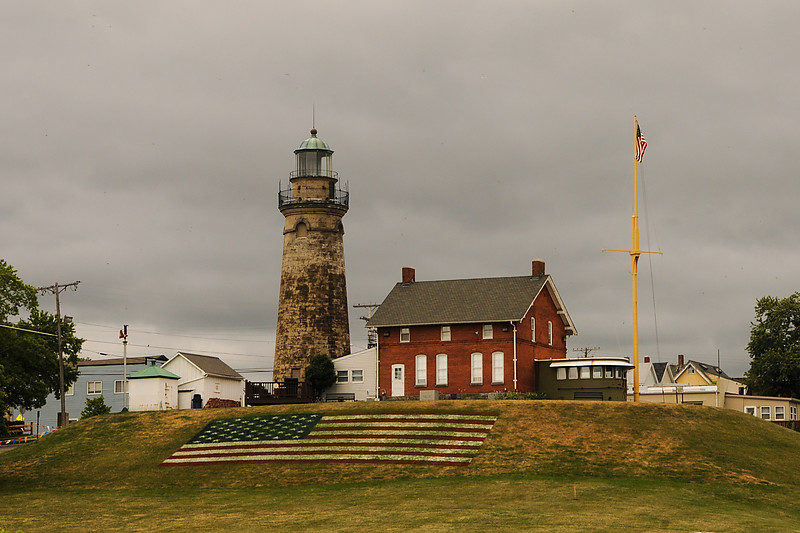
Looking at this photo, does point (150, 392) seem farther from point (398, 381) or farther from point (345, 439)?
point (345, 439)

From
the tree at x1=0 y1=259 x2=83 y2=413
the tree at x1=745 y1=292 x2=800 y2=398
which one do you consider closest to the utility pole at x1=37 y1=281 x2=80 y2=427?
the tree at x1=0 y1=259 x2=83 y2=413

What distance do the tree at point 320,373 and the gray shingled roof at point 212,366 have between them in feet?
79.9

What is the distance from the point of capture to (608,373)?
65.8 meters

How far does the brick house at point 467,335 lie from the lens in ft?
226

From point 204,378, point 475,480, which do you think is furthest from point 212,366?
point 475,480

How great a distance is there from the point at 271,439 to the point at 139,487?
8786 mm

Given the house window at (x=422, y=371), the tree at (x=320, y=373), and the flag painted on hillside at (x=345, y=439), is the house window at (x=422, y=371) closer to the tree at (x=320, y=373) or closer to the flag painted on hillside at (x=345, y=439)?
the tree at (x=320, y=373)

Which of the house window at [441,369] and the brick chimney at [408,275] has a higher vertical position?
the brick chimney at [408,275]

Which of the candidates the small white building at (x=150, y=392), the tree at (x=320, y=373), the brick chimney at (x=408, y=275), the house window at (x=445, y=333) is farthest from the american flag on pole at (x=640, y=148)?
the small white building at (x=150, y=392)

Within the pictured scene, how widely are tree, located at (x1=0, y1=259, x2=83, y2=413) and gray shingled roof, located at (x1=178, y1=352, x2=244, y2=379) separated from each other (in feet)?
63.1

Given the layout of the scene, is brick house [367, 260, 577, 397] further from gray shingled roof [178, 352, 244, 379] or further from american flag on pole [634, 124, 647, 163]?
gray shingled roof [178, 352, 244, 379]

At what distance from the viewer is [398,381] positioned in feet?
235

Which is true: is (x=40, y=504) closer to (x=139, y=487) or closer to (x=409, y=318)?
(x=139, y=487)

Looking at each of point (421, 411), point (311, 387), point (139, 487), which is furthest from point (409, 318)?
point (139, 487)
